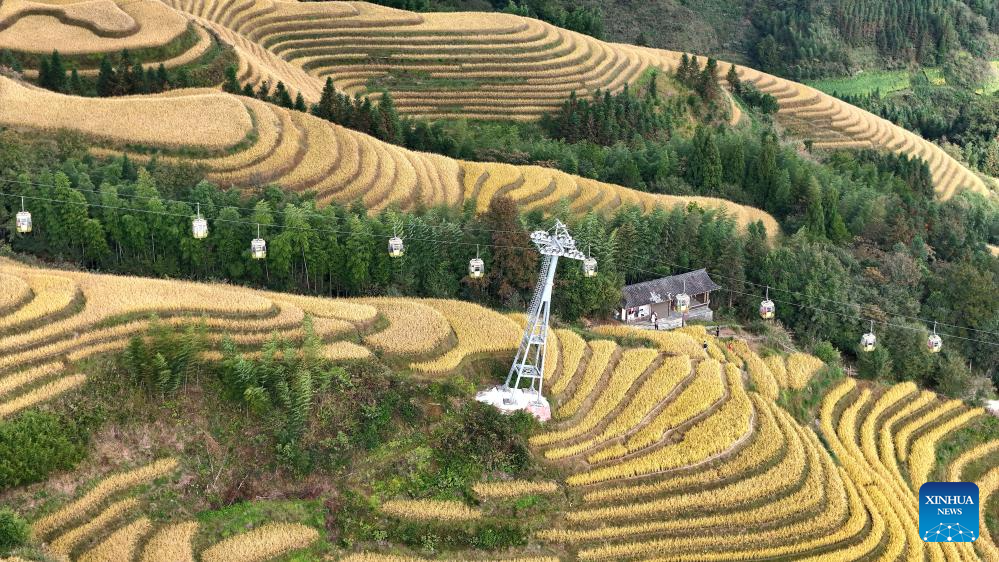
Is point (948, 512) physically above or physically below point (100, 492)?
below

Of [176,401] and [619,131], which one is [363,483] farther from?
[619,131]

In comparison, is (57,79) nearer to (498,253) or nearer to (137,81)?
(137,81)

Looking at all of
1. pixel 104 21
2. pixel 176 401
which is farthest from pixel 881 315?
pixel 104 21

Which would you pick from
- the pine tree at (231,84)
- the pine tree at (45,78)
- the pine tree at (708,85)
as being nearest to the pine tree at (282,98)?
the pine tree at (231,84)

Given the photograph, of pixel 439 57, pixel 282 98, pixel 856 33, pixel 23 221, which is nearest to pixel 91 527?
pixel 23 221

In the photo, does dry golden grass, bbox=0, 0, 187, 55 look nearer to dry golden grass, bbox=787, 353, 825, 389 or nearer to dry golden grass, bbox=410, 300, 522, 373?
dry golden grass, bbox=410, 300, 522, 373

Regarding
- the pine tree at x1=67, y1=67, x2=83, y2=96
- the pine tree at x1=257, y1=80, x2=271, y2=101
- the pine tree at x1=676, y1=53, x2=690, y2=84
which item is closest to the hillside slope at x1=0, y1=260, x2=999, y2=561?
the pine tree at x1=67, y1=67, x2=83, y2=96
